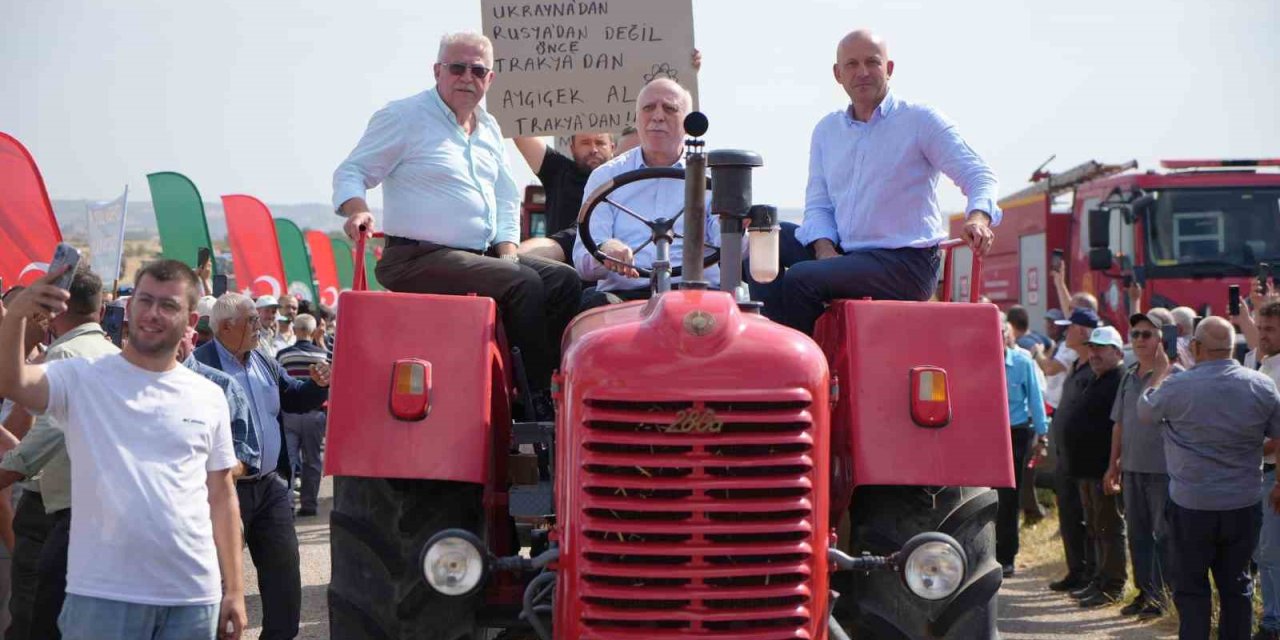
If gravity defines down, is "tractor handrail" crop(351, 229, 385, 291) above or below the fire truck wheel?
above

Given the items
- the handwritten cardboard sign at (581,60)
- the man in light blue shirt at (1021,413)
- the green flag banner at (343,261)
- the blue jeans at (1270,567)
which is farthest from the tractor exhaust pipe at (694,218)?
the green flag banner at (343,261)

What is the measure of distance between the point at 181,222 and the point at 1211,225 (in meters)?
11.9

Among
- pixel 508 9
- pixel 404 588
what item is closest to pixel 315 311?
pixel 508 9

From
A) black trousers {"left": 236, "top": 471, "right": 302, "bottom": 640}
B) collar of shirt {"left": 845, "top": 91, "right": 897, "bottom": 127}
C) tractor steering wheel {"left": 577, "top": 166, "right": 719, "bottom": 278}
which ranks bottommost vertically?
black trousers {"left": 236, "top": 471, "right": 302, "bottom": 640}

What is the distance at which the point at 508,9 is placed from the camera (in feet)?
32.6

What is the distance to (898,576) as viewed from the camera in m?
4.90

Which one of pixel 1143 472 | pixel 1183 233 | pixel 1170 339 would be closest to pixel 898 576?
pixel 1170 339

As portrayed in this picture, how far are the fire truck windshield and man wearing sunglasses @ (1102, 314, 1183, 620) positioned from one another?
246 inches

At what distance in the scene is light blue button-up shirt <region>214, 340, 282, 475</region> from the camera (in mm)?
7594

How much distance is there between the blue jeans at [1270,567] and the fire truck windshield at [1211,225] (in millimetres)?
7780

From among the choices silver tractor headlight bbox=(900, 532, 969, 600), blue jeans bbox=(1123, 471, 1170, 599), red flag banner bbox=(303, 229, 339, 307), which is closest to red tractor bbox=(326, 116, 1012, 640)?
silver tractor headlight bbox=(900, 532, 969, 600)

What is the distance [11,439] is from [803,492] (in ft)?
12.3

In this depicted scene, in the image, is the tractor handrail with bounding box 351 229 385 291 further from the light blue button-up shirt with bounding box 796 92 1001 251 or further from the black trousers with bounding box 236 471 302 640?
the black trousers with bounding box 236 471 302 640

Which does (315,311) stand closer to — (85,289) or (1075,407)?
(1075,407)
